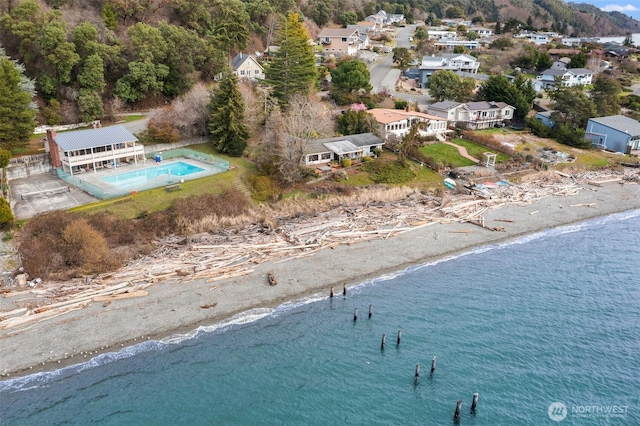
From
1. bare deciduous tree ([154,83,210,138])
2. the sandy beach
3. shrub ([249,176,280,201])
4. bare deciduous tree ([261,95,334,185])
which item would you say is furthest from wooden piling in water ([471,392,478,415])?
bare deciduous tree ([154,83,210,138])

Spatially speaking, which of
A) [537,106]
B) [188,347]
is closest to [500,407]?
[188,347]

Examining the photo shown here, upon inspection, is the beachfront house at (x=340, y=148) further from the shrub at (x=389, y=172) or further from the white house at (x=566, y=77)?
the white house at (x=566, y=77)

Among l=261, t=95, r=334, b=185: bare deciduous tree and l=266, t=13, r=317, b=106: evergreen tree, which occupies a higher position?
l=266, t=13, r=317, b=106: evergreen tree

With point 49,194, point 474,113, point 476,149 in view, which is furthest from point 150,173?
point 474,113

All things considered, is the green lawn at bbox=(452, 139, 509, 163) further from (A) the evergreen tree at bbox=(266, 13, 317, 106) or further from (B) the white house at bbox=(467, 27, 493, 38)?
(B) the white house at bbox=(467, 27, 493, 38)

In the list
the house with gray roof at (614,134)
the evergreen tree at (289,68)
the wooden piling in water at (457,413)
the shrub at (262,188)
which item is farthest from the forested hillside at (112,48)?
the house with gray roof at (614,134)

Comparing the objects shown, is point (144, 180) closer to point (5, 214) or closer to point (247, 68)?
point (5, 214)

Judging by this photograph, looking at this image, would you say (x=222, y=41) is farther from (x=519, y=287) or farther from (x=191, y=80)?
(x=519, y=287)
